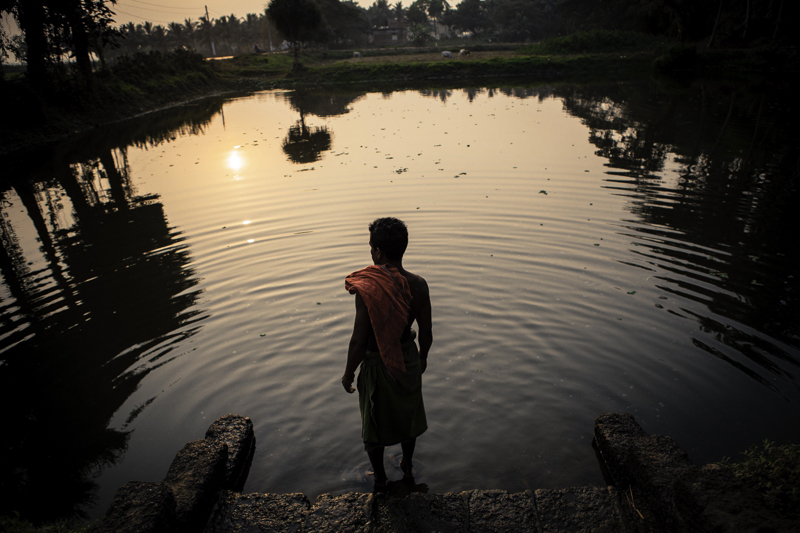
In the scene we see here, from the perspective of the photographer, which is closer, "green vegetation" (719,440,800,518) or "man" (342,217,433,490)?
"green vegetation" (719,440,800,518)

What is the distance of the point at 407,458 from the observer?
12.6 feet

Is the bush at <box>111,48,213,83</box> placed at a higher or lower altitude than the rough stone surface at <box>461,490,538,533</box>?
higher

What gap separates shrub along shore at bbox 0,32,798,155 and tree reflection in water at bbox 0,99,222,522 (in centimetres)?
1314

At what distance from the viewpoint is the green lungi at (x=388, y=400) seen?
341 cm

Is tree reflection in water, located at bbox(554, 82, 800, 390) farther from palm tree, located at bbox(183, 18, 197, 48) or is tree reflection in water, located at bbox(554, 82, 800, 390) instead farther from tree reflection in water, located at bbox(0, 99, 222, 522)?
palm tree, located at bbox(183, 18, 197, 48)

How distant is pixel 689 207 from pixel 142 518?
33.7 ft

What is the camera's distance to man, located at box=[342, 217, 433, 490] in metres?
3.22

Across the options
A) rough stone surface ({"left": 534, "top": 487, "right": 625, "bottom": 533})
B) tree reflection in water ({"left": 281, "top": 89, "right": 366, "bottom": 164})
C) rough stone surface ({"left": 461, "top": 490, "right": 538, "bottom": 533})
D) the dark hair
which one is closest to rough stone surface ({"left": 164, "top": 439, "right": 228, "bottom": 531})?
rough stone surface ({"left": 461, "top": 490, "right": 538, "bottom": 533})

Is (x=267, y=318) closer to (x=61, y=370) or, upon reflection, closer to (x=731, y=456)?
(x=61, y=370)

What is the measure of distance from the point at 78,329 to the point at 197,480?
13.8 feet

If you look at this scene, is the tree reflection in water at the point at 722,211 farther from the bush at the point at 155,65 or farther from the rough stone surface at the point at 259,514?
the bush at the point at 155,65

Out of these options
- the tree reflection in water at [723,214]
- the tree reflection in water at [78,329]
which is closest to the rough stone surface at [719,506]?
the tree reflection in water at [723,214]

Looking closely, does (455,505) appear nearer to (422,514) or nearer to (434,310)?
(422,514)

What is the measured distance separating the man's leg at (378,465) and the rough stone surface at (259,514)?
54 cm
